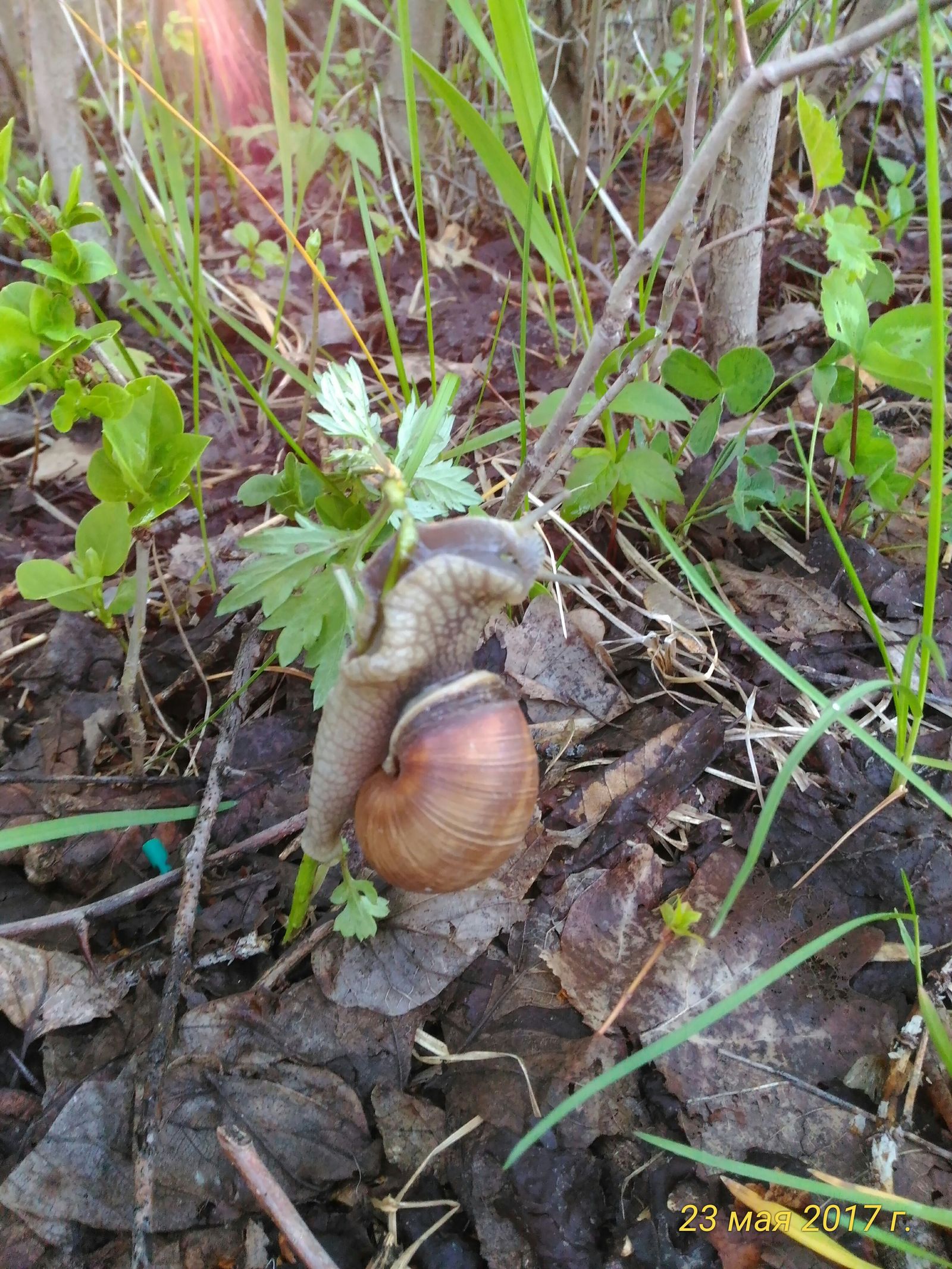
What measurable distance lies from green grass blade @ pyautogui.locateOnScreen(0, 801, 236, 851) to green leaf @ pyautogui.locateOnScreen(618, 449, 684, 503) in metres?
1.51

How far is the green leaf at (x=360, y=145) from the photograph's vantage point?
357 cm

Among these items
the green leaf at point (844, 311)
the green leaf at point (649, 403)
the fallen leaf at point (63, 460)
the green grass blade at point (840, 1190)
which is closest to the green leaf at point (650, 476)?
the green leaf at point (649, 403)

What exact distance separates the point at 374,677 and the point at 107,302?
9.90ft

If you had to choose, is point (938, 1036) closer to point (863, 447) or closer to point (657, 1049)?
point (657, 1049)

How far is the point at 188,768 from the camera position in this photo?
2355 mm

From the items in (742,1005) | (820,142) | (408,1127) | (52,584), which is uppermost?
(820,142)

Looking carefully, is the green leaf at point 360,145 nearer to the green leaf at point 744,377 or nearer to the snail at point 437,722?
the green leaf at point 744,377

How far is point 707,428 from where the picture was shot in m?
2.52

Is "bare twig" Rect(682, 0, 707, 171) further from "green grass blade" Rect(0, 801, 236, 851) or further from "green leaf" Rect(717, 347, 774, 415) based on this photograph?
"green grass blade" Rect(0, 801, 236, 851)

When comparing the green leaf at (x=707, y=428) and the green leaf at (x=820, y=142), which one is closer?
the green leaf at (x=820, y=142)

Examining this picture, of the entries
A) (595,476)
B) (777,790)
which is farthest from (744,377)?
(777,790)

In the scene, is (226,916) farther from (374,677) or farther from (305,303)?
(305,303)

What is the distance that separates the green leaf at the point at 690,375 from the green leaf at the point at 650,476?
36cm

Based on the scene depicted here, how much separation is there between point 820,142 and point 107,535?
2082mm
